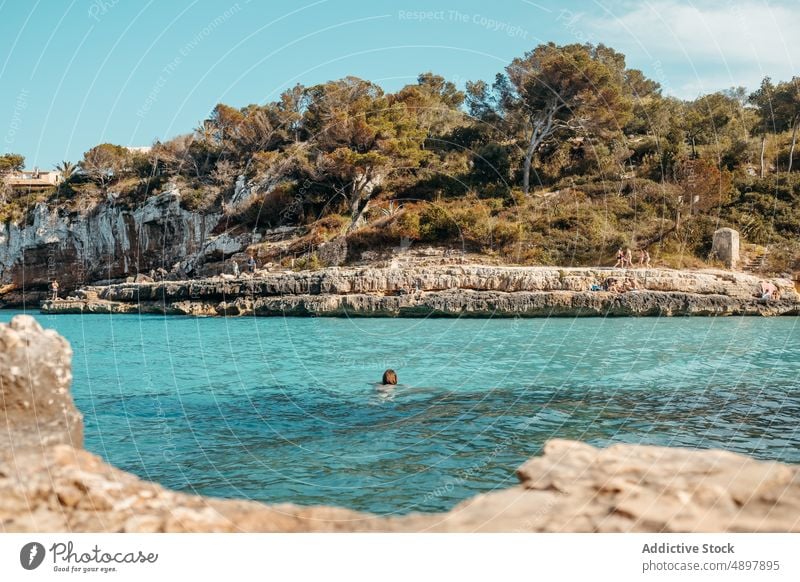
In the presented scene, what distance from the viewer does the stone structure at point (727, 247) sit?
36.0 metres

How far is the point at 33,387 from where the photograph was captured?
5398mm

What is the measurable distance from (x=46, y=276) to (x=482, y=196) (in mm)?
38417

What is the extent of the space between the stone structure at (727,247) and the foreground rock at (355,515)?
33993 mm

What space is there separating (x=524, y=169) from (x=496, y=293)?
16.3 m

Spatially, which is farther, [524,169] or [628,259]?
[524,169]

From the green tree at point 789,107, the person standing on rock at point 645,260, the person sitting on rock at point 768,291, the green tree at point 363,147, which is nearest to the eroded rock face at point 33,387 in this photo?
the person sitting on rock at point 768,291

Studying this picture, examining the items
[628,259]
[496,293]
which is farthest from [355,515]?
[628,259]

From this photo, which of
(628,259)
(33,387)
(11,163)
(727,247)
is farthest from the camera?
(11,163)

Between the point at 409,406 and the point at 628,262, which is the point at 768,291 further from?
the point at 409,406

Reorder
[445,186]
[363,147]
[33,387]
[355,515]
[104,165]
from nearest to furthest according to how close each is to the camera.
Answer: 1. [33,387]
2. [355,515]
3. [363,147]
4. [445,186]
5. [104,165]

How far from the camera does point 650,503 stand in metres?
4.84

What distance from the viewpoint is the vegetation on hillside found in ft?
129

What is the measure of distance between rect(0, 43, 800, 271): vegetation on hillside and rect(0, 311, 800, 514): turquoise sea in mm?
17632

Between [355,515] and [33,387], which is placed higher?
[33,387]
